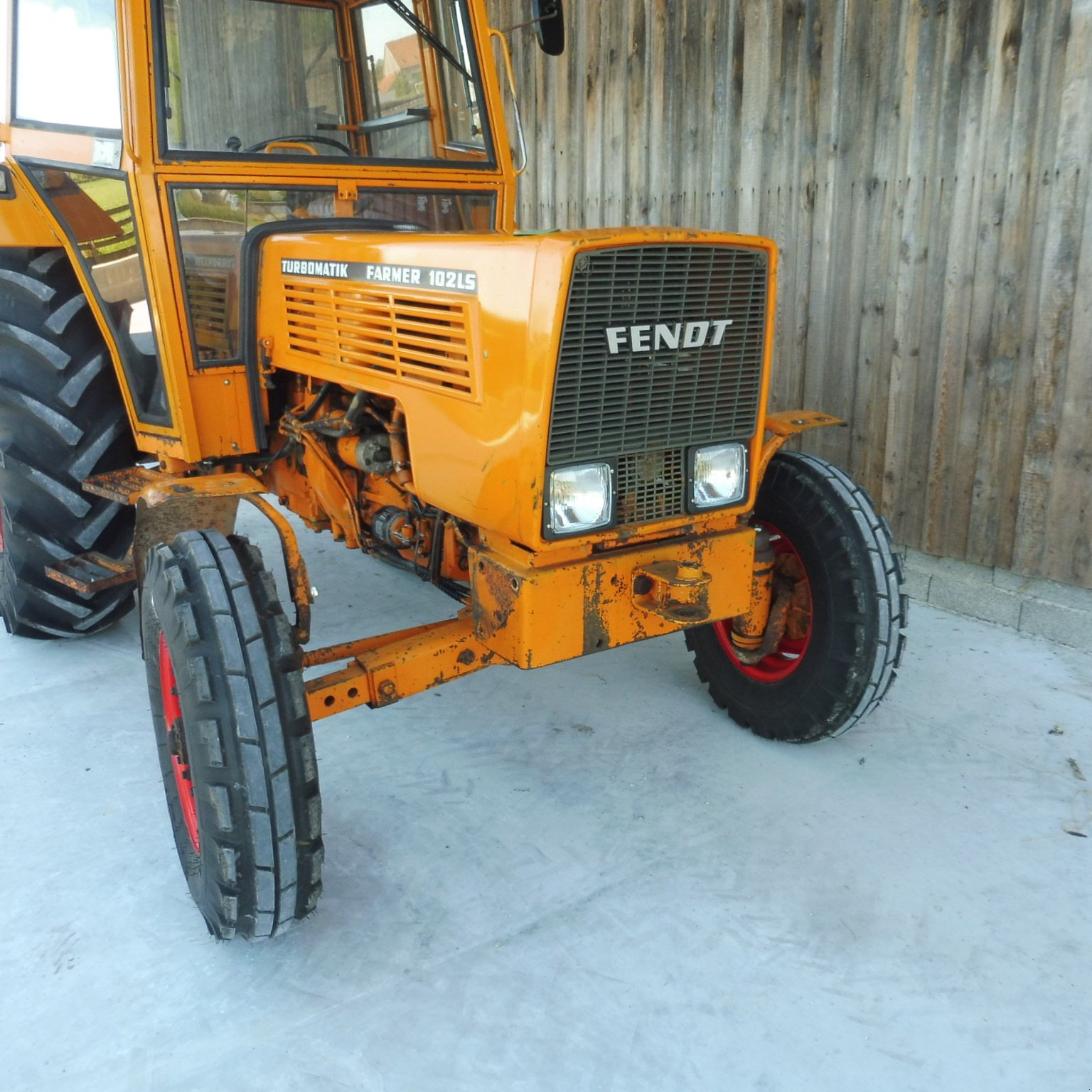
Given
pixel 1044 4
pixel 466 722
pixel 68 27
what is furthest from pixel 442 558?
pixel 1044 4

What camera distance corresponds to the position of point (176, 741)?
2.35m

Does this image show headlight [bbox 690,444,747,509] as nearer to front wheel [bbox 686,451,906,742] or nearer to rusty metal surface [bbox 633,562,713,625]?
rusty metal surface [bbox 633,562,713,625]

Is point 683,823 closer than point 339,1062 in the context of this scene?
No

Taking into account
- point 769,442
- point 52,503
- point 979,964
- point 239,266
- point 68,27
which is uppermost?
point 68,27

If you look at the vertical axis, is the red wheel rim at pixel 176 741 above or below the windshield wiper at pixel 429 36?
below

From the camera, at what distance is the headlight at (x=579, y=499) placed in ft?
7.41

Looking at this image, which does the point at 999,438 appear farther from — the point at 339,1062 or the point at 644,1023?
the point at 339,1062

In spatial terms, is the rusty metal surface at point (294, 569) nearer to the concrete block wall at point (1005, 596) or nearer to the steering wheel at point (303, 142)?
the steering wheel at point (303, 142)

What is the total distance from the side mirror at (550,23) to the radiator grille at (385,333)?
1124mm

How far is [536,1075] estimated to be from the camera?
1958 millimetres

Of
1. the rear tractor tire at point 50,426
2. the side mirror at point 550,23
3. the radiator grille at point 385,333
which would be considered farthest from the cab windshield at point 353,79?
the rear tractor tire at point 50,426

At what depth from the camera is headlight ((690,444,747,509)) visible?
251 centimetres

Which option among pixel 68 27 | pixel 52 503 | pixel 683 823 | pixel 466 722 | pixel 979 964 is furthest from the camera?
pixel 52 503

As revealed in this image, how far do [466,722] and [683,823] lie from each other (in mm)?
882
